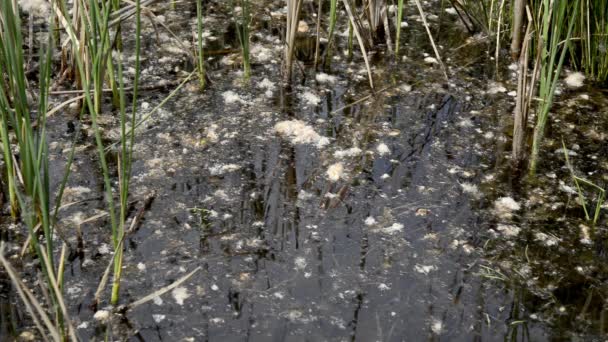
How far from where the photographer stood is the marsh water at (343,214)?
197 cm

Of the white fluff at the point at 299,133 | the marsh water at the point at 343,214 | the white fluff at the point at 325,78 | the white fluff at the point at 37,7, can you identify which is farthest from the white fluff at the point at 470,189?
the white fluff at the point at 37,7

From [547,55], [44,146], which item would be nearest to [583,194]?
[547,55]

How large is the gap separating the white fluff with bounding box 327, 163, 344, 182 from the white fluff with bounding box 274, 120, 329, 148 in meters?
0.14

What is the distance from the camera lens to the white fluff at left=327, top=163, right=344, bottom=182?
2.53 m

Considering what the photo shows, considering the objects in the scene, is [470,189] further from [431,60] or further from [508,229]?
[431,60]

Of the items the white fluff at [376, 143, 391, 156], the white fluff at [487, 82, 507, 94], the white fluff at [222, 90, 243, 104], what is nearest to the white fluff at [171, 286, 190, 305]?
the white fluff at [376, 143, 391, 156]

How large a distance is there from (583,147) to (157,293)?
5.42 ft

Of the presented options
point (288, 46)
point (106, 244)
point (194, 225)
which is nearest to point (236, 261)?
point (194, 225)

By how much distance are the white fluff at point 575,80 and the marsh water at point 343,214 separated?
79 millimetres

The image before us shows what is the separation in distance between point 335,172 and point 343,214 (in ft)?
0.79

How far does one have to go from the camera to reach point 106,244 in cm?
218

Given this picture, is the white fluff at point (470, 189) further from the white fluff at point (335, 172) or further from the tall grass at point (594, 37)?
the tall grass at point (594, 37)

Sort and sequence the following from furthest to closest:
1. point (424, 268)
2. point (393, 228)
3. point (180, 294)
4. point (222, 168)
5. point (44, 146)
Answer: point (222, 168) < point (393, 228) < point (424, 268) < point (180, 294) < point (44, 146)

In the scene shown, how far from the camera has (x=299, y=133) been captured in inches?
109
